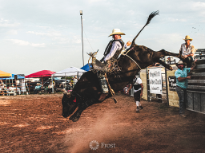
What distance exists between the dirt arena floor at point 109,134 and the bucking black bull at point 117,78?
45.1 inches

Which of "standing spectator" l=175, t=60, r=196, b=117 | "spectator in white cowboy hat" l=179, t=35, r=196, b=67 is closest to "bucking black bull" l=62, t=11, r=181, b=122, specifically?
"spectator in white cowboy hat" l=179, t=35, r=196, b=67

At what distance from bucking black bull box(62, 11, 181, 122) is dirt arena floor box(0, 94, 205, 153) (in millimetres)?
1147

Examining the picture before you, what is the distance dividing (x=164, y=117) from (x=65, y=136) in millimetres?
4099

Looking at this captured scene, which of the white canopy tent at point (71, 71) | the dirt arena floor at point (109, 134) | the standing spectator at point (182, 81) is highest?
the white canopy tent at point (71, 71)

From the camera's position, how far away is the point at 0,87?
69.5 feet

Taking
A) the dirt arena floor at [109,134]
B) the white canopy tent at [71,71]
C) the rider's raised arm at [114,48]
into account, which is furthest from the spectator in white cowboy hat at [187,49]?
the white canopy tent at [71,71]

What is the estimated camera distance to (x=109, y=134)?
19.8 feet

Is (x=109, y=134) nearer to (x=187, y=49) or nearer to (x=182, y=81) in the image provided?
(x=182, y=81)

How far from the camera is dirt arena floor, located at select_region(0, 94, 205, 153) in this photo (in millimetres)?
4883

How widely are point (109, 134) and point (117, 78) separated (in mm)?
2103

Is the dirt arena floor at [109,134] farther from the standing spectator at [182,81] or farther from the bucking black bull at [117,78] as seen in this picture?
the bucking black bull at [117,78]

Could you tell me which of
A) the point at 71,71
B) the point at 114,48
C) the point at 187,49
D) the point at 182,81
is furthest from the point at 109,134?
the point at 71,71

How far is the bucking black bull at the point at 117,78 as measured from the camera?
4.99 metres

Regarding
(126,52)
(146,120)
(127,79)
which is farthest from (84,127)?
(126,52)
